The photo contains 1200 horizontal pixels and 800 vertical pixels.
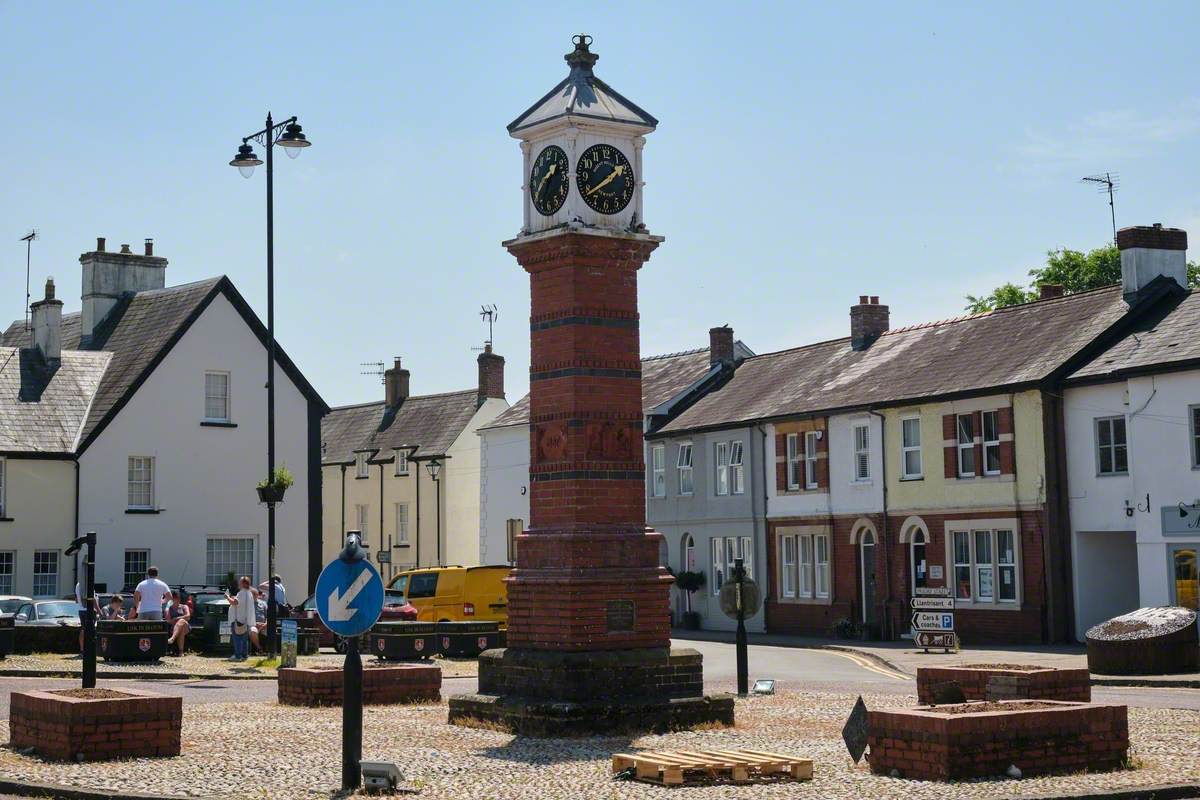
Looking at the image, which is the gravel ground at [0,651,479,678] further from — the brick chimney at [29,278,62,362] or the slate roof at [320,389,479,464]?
the slate roof at [320,389,479,464]

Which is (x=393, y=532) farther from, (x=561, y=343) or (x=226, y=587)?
(x=561, y=343)

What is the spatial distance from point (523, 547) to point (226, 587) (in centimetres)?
2697

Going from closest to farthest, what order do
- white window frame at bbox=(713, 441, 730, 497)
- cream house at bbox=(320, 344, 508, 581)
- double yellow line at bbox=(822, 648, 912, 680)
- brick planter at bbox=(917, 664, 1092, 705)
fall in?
1. brick planter at bbox=(917, 664, 1092, 705)
2. double yellow line at bbox=(822, 648, 912, 680)
3. white window frame at bbox=(713, 441, 730, 497)
4. cream house at bbox=(320, 344, 508, 581)

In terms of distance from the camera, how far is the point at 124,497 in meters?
41.4

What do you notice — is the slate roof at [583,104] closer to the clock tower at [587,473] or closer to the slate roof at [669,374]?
the clock tower at [587,473]

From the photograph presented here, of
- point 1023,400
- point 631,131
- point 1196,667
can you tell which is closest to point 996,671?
point 631,131

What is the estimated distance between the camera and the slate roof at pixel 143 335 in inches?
1639

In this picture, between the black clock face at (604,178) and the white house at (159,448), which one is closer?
the black clock face at (604,178)

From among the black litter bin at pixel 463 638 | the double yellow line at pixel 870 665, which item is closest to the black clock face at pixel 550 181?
the double yellow line at pixel 870 665

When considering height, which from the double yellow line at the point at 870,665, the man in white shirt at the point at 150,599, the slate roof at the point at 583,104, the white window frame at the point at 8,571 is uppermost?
the slate roof at the point at 583,104

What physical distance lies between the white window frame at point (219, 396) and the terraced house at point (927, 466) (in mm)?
13758

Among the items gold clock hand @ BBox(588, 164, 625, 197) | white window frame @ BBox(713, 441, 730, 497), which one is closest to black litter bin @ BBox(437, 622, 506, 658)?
gold clock hand @ BBox(588, 164, 625, 197)

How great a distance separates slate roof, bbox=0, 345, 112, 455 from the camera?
40.6 meters

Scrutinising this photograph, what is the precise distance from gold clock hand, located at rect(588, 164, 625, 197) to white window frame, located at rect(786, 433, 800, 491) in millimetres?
27151
